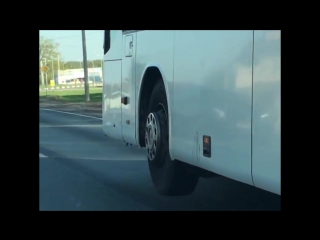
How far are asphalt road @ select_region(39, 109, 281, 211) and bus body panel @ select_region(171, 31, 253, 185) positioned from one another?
1189mm

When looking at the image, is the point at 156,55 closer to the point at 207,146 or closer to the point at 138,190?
the point at 207,146

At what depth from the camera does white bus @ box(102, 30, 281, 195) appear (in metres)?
5.13

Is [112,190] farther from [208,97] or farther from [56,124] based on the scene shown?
[56,124]

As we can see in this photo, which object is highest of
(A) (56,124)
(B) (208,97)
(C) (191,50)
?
(C) (191,50)

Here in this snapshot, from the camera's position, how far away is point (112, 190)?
30.5ft

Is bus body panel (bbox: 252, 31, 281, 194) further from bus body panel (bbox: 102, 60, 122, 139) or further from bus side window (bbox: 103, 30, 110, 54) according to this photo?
bus side window (bbox: 103, 30, 110, 54)

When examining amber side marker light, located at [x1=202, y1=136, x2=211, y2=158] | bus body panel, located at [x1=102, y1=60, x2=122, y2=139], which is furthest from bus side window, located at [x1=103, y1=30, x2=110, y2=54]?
amber side marker light, located at [x1=202, y1=136, x2=211, y2=158]

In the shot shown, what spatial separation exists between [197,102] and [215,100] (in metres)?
0.45

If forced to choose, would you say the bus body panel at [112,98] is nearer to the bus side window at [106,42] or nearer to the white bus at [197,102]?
the white bus at [197,102]

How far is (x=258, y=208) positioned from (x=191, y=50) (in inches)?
83.6

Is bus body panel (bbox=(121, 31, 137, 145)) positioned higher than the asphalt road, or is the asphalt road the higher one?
bus body panel (bbox=(121, 31, 137, 145))

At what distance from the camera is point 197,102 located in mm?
6461
